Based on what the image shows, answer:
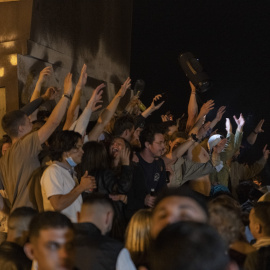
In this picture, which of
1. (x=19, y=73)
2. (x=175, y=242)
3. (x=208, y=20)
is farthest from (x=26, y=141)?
(x=208, y=20)

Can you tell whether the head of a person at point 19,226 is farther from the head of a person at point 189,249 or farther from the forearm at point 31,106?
the forearm at point 31,106

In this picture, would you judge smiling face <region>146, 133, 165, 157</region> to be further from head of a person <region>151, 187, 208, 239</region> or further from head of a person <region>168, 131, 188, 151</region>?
head of a person <region>151, 187, 208, 239</region>

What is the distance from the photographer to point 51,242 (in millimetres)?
3105

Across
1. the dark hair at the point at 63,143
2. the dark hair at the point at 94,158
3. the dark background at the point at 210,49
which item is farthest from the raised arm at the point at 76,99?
the dark background at the point at 210,49

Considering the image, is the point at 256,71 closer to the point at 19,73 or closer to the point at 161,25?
the point at 161,25

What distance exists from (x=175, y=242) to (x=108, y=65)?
8.79 m

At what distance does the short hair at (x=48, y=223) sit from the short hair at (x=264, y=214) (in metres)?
1.42

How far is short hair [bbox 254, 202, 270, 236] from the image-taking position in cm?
391

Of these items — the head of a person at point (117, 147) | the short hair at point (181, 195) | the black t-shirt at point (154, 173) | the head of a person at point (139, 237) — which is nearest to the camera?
the short hair at point (181, 195)

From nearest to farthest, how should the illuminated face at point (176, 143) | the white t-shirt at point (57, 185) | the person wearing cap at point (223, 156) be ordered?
the white t-shirt at point (57, 185) → the illuminated face at point (176, 143) → the person wearing cap at point (223, 156)

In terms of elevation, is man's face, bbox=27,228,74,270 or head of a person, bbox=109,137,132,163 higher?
man's face, bbox=27,228,74,270

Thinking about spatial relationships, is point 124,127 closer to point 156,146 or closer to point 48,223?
point 156,146

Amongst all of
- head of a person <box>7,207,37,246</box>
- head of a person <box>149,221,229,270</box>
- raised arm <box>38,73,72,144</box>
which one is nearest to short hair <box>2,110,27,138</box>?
raised arm <box>38,73,72,144</box>

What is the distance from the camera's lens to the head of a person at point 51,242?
3047mm
